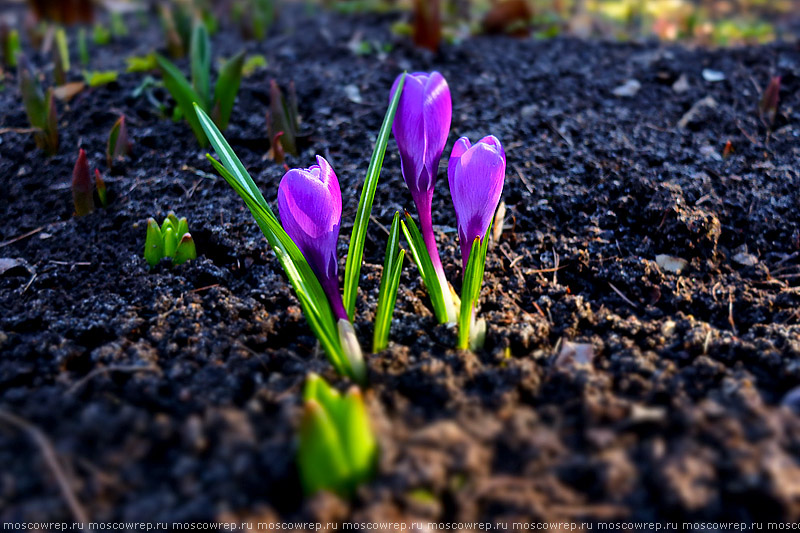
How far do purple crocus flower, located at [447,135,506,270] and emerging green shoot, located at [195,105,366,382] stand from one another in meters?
0.34

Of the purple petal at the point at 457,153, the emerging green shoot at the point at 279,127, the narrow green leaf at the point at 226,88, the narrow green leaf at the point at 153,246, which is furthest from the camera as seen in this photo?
the narrow green leaf at the point at 226,88

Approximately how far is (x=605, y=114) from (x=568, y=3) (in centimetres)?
331

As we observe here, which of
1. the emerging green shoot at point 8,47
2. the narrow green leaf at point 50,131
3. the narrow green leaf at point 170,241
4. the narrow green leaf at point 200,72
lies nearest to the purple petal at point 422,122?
the narrow green leaf at point 170,241

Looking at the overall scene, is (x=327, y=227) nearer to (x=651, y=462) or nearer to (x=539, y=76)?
(x=651, y=462)

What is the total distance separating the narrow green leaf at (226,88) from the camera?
2.21 m

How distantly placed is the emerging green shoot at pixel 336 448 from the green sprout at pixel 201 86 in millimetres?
1520

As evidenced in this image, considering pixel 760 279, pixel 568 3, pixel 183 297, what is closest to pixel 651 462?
pixel 760 279

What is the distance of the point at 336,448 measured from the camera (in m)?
0.93

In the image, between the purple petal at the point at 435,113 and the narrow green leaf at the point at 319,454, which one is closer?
the narrow green leaf at the point at 319,454

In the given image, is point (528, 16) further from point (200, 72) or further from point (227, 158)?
point (227, 158)

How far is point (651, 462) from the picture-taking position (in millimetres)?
982

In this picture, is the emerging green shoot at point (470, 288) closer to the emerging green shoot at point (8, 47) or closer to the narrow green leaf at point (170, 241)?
the narrow green leaf at point (170, 241)

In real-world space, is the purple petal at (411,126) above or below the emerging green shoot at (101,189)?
above

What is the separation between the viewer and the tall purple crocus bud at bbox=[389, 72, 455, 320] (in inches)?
50.1
